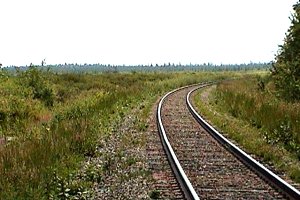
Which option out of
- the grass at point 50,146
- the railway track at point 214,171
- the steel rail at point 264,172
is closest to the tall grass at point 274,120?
the steel rail at point 264,172

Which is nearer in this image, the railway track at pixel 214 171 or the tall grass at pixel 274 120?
the railway track at pixel 214 171

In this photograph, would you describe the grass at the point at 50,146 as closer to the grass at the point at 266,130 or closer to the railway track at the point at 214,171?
the railway track at the point at 214,171

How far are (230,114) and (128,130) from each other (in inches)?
263

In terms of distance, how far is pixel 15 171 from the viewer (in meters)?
9.51

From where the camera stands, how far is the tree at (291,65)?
2348 cm

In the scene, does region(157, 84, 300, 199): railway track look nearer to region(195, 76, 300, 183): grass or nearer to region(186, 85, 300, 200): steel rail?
region(186, 85, 300, 200): steel rail

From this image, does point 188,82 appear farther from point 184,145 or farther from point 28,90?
point 184,145

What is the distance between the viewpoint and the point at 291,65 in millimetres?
24391

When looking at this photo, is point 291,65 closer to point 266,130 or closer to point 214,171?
point 266,130

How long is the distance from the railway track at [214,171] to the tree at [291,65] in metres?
8.92

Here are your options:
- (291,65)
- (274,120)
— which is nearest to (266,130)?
(274,120)

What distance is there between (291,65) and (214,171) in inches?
607

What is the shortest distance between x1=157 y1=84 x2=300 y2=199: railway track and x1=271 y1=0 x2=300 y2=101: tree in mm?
8919

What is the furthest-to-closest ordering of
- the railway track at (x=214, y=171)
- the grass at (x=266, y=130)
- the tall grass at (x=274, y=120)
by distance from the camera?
the tall grass at (x=274, y=120), the grass at (x=266, y=130), the railway track at (x=214, y=171)
